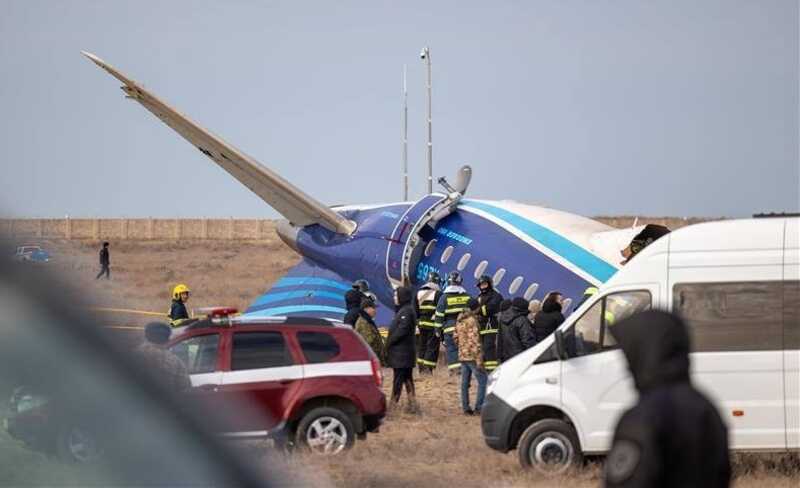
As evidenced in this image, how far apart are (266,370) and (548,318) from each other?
5.90 meters

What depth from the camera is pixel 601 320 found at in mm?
12547

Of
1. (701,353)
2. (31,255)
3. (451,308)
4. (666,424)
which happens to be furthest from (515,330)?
(31,255)

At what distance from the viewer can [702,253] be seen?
12.1 metres

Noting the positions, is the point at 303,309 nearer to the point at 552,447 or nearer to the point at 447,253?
the point at 447,253

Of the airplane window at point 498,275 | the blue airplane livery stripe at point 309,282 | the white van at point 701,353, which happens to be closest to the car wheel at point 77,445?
the white van at point 701,353

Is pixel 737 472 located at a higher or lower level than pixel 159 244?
lower

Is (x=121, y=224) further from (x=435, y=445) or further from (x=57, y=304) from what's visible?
(x=57, y=304)

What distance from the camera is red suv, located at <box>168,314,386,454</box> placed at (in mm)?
12711

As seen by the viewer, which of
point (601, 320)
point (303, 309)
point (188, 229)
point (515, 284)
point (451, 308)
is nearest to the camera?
point (601, 320)

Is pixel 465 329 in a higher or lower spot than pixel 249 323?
lower

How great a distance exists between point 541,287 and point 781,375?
8903 millimetres

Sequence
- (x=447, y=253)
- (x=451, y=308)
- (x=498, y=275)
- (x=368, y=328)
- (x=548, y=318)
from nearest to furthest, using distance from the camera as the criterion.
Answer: (x=548, y=318), (x=368, y=328), (x=451, y=308), (x=498, y=275), (x=447, y=253)

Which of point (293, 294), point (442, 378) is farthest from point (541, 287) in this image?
point (293, 294)

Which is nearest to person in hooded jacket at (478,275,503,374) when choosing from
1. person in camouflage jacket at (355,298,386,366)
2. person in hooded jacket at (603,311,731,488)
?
person in camouflage jacket at (355,298,386,366)
